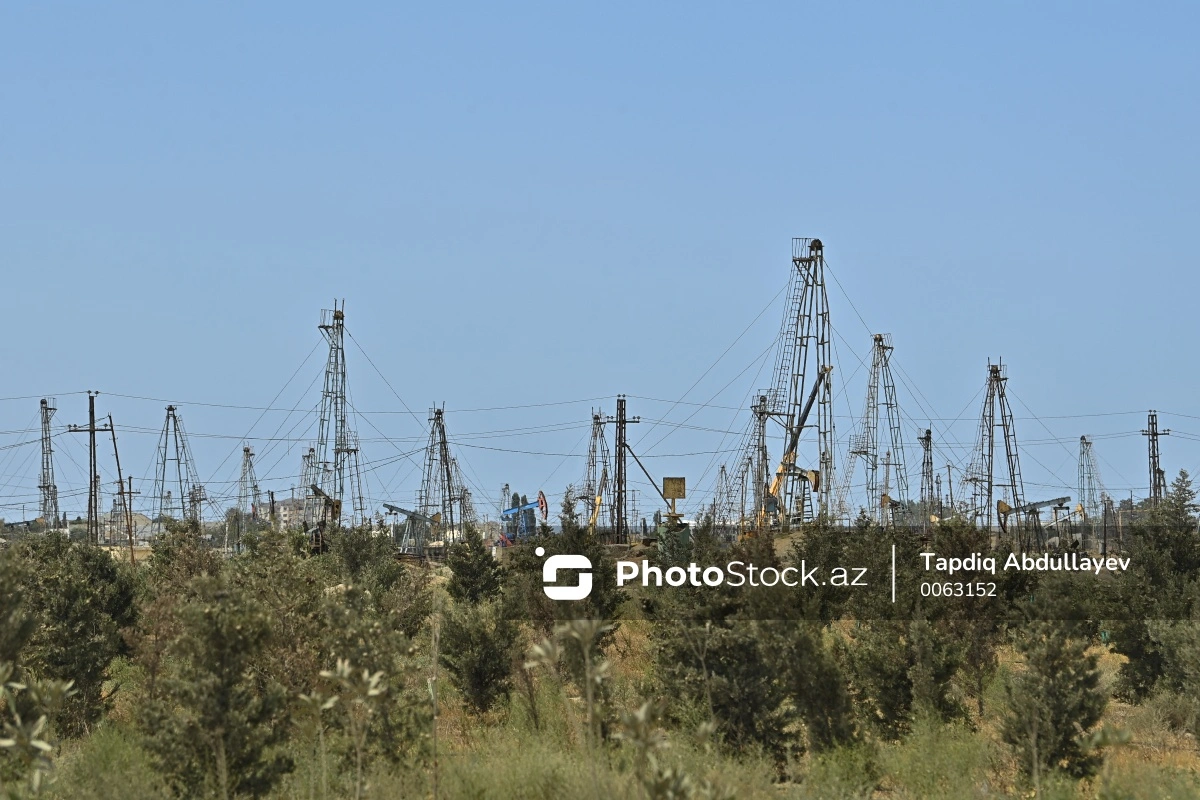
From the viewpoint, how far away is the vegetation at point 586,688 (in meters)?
14.0

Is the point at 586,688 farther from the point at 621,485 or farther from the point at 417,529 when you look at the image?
the point at 417,529

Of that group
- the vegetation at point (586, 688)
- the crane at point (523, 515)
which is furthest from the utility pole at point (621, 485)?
the vegetation at point (586, 688)

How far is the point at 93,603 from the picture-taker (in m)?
28.0

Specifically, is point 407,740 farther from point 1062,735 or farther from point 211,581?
point 1062,735

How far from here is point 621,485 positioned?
61.1m

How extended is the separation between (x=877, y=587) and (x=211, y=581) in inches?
849

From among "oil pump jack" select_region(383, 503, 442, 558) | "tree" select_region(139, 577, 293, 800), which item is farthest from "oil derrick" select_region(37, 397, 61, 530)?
"tree" select_region(139, 577, 293, 800)

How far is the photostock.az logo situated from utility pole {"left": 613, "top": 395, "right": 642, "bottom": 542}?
26460mm

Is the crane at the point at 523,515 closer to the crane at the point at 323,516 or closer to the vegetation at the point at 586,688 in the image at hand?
the crane at the point at 323,516

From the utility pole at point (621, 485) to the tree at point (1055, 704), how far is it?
38.8 meters

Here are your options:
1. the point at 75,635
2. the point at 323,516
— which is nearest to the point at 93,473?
the point at 323,516

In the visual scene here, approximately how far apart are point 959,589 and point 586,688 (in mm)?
20941

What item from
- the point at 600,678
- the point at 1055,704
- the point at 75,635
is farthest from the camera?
the point at 75,635

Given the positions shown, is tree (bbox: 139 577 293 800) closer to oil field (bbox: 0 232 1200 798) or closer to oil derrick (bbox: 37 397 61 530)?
oil field (bbox: 0 232 1200 798)
